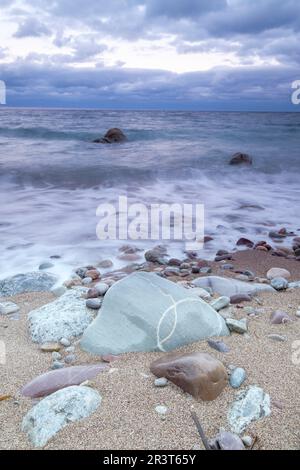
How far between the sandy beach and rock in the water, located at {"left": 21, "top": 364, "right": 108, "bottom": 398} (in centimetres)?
4

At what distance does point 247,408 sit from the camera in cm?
181

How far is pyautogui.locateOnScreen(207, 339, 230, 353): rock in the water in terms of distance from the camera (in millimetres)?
2266

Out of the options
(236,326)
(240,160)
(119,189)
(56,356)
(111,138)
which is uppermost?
(111,138)

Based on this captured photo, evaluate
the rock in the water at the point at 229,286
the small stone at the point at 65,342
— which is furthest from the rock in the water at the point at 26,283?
the rock in the water at the point at 229,286

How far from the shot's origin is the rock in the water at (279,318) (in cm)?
266

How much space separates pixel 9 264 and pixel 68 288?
3.29 feet

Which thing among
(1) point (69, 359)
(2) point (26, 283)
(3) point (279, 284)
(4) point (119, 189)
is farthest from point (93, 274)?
(4) point (119, 189)

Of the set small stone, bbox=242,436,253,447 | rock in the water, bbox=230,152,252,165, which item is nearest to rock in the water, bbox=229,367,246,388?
small stone, bbox=242,436,253,447

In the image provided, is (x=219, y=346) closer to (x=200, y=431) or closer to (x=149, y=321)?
(x=149, y=321)

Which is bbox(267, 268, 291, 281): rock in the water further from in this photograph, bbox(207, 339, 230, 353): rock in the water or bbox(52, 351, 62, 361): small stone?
bbox(52, 351, 62, 361): small stone

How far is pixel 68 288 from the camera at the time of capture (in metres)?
3.40

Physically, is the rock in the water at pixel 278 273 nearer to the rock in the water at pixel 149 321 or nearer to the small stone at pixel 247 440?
the rock in the water at pixel 149 321

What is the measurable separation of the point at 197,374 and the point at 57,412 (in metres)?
0.63
